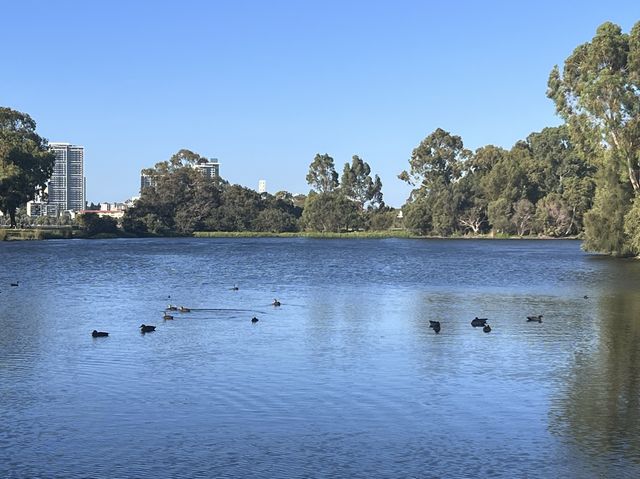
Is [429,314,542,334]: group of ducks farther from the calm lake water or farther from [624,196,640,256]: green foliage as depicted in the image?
[624,196,640,256]: green foliage

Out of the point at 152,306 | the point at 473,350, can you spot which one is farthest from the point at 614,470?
the point at 152,306

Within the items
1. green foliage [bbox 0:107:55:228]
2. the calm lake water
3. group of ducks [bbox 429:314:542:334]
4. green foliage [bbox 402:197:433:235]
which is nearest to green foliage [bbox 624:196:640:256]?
the calm lake water

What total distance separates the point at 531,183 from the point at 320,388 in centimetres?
14803

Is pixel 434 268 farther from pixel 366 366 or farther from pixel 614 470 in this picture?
pixel 614 470

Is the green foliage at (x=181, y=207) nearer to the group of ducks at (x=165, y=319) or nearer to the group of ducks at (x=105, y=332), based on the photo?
the group of ducks at (x=165, y=319)

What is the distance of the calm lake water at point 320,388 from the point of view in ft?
47.6

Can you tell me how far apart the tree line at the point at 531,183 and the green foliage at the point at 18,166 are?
0.55 ft

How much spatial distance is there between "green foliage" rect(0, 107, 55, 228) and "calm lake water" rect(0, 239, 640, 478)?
88.6 m

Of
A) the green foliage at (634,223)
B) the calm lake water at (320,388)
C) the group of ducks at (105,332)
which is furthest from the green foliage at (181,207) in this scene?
the group of ducks at (105,332)

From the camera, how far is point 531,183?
162375 millimetres

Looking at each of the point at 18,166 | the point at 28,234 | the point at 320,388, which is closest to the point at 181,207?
the point at 28,234

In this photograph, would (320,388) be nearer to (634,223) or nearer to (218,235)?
(634,223)

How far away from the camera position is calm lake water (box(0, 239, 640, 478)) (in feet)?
47.6

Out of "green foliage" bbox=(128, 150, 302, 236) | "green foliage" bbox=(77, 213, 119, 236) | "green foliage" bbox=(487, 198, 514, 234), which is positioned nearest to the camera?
"green foliage" bbox=(487, 198, 514, 234)
